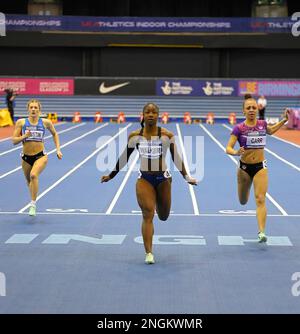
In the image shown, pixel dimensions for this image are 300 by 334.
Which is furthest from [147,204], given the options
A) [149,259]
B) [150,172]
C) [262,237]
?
[262,237]

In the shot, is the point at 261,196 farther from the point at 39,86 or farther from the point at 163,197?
the point at 39,86

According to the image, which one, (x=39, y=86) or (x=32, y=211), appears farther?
(x=39, y=86)

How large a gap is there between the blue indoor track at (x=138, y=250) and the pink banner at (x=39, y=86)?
89.1 feet

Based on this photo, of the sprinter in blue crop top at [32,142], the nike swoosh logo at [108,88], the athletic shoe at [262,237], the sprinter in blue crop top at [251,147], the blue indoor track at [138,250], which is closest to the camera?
the blue indoor track at [138,250]

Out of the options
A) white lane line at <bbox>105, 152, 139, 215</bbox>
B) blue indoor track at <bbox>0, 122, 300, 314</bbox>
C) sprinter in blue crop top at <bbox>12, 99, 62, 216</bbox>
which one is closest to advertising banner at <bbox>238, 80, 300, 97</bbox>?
white lane line at <bbox>105, 152, 139, 215</bbox>

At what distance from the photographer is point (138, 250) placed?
985cm

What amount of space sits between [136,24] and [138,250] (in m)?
37.9

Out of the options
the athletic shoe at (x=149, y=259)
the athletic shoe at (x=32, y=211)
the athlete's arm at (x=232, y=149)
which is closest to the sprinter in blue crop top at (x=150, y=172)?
the athletic shoe at (x=149, y=259)

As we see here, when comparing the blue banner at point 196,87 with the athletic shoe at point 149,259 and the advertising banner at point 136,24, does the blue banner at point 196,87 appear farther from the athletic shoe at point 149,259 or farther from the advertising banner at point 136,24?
the athletic shoe at point 149,259

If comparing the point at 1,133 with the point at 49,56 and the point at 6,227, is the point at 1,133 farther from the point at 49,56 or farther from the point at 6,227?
the point at 6,227

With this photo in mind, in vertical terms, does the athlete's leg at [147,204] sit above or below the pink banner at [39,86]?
below

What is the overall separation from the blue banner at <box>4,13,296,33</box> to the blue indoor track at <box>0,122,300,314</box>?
2913cm

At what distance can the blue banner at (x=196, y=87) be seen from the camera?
4525 cm

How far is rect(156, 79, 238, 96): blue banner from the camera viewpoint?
45.2 meters
